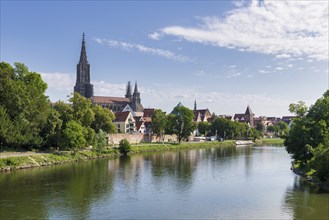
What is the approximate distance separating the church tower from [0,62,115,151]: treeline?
66522 mm

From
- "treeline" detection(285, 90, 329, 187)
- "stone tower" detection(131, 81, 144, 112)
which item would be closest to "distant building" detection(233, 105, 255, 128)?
"stone tower" detection(131, 81, 144, 112)

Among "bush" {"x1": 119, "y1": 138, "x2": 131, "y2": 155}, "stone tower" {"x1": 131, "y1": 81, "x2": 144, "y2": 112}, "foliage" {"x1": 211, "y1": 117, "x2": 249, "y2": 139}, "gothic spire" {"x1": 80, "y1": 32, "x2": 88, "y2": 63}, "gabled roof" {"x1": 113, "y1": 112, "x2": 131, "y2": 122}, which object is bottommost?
"bush" {"x1": 119, "y1": 138, "x2": 131, "y2": 155}

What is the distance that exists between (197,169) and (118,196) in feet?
61.5

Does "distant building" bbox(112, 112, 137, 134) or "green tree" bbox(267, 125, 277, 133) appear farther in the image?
"green tree" bbox(267, 125, 277, 133)

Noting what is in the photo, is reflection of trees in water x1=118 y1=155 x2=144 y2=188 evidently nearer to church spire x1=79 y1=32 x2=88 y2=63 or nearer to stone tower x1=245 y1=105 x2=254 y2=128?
church spire x1=79 y1=32 x2=88 y2=63

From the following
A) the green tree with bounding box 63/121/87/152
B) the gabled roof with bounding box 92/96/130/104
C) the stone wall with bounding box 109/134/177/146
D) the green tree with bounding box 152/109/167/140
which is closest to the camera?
the green tree with bounding box 63/121/87/152

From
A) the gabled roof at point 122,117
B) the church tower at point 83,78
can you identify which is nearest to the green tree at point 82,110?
the gabled roof at point 122,117

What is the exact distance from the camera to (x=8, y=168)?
136ft

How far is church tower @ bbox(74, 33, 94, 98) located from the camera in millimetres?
126125

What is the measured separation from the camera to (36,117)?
50438mm

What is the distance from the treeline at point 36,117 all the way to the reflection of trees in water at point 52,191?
6.89m

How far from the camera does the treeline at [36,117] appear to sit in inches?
1848

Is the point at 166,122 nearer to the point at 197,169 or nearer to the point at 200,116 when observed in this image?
the point at 197,169

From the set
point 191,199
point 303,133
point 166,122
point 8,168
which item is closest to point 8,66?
point 8,168
